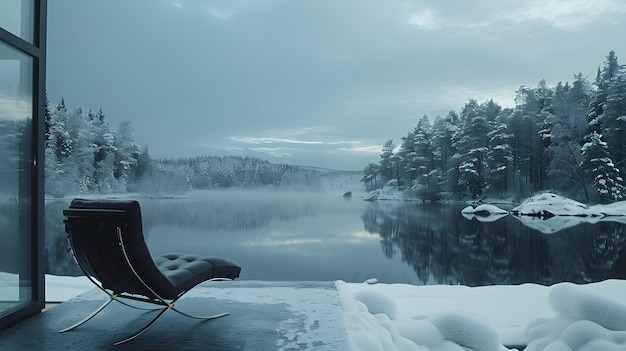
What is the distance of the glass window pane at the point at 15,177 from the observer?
2.51 m

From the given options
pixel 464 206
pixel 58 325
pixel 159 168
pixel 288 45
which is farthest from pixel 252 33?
pixel 58 325

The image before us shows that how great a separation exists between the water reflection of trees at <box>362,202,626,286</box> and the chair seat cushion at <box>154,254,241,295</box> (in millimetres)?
4328

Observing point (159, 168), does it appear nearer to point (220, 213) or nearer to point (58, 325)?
point (220, 213)

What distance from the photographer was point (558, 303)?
3.19 m

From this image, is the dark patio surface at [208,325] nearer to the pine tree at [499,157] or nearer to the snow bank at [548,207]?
the pine tree at [499,157]

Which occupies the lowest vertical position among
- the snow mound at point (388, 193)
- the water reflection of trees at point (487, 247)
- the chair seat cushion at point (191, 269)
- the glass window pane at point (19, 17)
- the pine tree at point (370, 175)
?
the water reflection of trees at point (487, 247)

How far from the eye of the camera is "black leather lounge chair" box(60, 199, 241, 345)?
2.15 metres

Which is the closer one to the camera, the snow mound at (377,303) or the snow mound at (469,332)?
the snow mound at (469,332)

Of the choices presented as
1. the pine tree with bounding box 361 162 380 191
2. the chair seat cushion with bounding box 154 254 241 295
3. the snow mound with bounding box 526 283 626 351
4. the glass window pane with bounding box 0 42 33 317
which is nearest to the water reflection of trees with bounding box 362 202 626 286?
the pine tree with bounding box 361 162 380 191

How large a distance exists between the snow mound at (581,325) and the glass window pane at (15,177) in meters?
3.33

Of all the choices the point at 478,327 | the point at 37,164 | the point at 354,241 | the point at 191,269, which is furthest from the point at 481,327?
the point at 354,241

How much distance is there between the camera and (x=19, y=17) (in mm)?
2580

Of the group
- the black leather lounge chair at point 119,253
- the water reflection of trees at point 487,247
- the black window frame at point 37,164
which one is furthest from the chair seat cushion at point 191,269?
the water reflection of trees at point 487,247

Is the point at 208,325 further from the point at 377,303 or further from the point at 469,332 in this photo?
the point at 469,332
